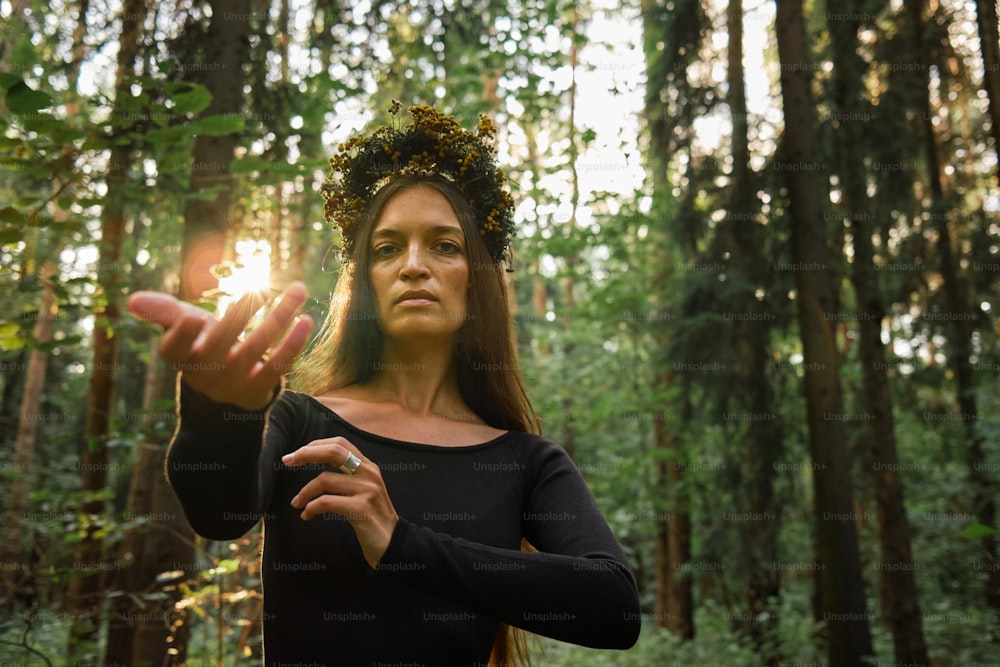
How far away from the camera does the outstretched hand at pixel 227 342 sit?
1.08 meters

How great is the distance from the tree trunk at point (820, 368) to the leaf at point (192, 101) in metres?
5.81

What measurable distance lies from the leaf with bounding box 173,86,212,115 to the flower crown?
2.82ft

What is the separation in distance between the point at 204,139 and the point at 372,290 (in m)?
3.29

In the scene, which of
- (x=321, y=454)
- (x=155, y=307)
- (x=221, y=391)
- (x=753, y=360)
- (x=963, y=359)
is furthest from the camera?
(x=963, y=359)

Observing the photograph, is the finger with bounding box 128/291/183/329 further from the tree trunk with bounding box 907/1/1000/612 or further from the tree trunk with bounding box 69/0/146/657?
the tree trunk with bounding box 907/1/1000/612

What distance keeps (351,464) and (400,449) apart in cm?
42

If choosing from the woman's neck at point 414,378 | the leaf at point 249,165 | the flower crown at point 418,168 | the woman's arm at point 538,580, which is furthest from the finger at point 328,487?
the leaf at point 249,165

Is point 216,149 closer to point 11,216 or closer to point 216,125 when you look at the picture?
point 216,125

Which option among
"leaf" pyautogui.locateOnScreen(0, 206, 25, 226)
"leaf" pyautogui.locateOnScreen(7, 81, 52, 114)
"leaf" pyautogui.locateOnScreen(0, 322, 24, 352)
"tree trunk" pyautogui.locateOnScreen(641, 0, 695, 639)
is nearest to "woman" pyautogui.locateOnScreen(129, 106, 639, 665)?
"leaf" pyautogui.locateOnScreen(7, 81, 52, 114)

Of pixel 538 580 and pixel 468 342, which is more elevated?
pixel 468 342

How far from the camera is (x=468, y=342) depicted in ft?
7.07

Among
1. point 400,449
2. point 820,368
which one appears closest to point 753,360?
point 820,368

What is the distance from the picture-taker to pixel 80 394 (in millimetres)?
17875

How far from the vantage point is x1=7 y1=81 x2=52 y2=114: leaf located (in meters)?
2.30
